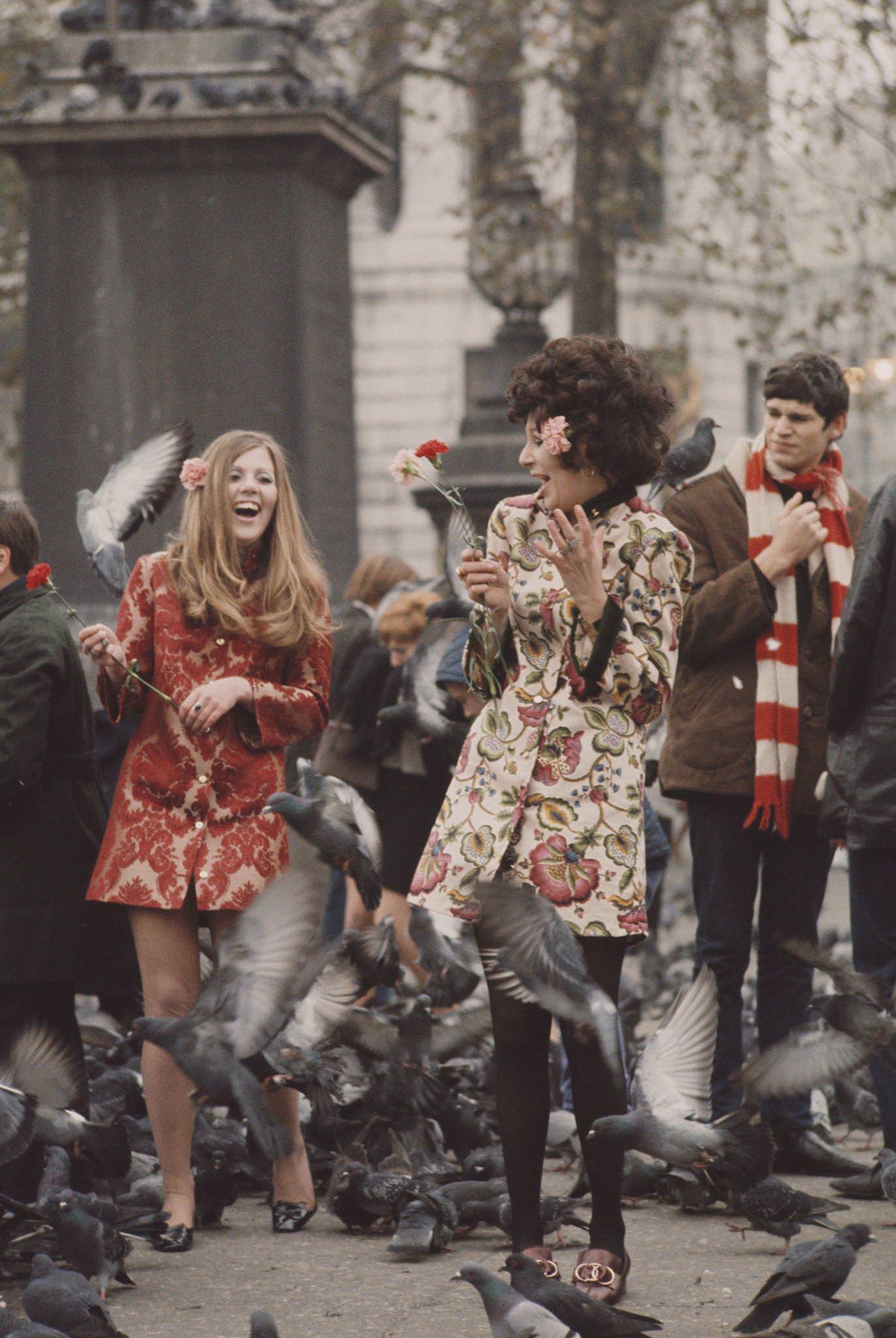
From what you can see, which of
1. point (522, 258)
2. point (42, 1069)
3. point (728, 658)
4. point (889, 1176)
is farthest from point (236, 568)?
point (522, 258)

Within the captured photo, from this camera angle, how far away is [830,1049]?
457 centimetres

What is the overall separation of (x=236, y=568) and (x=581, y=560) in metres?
1.16

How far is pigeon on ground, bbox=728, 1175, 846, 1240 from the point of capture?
15.1ft

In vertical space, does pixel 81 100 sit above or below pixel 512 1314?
above

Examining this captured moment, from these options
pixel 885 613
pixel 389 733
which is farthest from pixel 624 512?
pixel 389 733

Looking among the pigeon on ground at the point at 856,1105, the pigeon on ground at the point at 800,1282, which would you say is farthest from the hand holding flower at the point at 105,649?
the pigeon on ground at the point at 856,1105

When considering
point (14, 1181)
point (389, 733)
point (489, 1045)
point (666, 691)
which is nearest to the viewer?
point (666, 691)

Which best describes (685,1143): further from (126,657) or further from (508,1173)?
(126,657)

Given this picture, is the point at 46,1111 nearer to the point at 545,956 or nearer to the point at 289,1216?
the point at 289,1216

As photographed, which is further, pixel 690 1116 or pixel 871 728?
pixel 871 728

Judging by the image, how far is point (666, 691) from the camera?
4.18 m

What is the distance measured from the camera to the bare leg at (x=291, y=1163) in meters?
4.98

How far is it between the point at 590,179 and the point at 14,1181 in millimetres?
12943

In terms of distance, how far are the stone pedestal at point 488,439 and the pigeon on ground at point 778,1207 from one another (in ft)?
18.5
